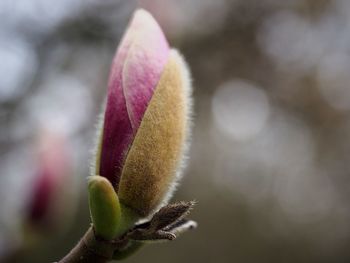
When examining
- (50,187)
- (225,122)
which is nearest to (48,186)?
(50,187)

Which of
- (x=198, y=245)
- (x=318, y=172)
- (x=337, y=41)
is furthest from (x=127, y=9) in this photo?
(x=318, y=172)

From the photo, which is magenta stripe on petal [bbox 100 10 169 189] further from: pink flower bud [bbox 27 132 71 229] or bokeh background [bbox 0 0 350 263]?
pink flower bud [bbox 27 132 71 229]

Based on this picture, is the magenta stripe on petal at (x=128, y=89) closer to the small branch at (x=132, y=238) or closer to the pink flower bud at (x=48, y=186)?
the small branch at (x=132, y=238)

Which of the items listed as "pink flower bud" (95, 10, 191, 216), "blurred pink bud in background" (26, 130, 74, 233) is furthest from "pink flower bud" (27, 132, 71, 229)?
"pink flower bud" (95, 10, 191, 216)

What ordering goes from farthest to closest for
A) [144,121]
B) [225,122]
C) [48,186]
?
1. [225,122]
2. [48,186]
3. [144,121]

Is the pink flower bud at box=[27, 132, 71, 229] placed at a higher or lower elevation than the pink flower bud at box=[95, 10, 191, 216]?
lower

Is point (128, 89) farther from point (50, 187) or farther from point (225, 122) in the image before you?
point (225, 122)
